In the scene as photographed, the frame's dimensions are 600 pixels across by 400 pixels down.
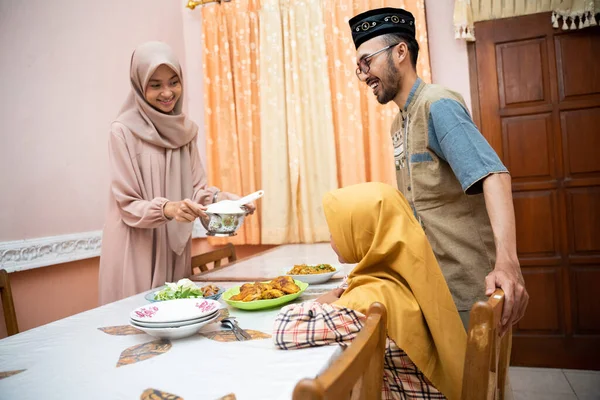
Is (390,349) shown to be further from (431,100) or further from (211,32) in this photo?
(211,32)

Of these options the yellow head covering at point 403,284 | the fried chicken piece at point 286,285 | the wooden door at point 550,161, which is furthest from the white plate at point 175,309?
the wooden door at point 550,161

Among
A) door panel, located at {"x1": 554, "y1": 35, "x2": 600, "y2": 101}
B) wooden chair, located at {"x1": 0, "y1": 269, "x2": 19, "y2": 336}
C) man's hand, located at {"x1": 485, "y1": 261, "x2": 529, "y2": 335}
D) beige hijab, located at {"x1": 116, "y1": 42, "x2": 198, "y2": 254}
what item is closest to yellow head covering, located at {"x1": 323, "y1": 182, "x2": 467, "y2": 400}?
man's hand, located at {"x1": 485, "y1": 261, "x2": 529, "y2": 335}

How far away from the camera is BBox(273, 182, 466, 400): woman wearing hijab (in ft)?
3.25

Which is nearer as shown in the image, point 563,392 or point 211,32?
point 563,392

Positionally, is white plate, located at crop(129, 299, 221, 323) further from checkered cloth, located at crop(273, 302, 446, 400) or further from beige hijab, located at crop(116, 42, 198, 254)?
beige hijab, located at crop(116, 42, 198, 254)

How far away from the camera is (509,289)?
1.01 metres

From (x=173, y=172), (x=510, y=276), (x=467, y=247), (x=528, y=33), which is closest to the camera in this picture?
(x=510, y=276)

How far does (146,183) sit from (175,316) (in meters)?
0.94

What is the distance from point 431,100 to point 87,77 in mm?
2125

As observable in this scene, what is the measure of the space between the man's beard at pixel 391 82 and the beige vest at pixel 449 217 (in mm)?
127

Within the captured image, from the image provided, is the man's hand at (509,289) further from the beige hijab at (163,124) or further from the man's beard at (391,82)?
the beige hijab at (163,124)

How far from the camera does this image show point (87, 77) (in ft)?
8.64

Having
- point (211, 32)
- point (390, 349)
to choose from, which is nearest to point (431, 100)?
point (390, 349)

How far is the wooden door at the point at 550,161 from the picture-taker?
284cm
